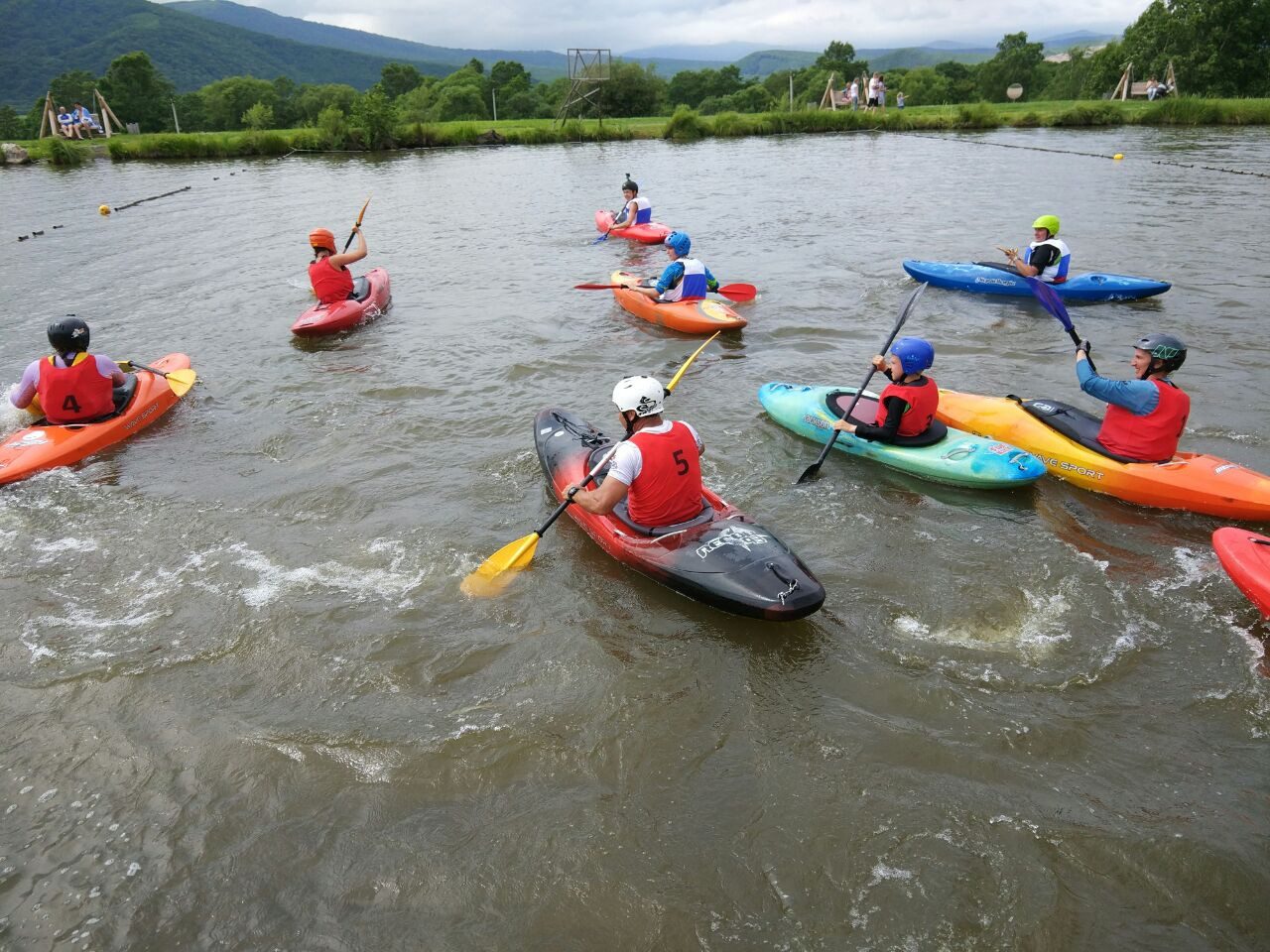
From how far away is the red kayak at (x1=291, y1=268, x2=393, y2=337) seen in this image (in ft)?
32.8

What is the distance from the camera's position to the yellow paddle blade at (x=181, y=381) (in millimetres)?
8148

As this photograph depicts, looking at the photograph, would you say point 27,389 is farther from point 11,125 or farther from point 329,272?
point 11,125

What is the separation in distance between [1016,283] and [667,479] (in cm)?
783

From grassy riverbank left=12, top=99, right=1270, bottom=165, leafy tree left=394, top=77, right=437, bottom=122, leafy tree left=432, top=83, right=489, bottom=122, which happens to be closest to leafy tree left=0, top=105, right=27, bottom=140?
grassy riverbank left=12, top=99, right=1270, bottom=165

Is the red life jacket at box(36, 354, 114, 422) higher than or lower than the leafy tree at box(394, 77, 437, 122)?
lower

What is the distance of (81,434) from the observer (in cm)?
700

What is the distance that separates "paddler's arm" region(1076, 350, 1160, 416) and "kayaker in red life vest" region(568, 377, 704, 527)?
294cm

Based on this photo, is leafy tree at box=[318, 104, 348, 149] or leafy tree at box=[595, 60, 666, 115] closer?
leafy tree at box=[318, 104, 348, 149]

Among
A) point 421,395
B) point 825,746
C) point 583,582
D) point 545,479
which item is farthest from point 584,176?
point 825,746

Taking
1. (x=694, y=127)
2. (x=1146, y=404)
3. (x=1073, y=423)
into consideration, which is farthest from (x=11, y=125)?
(x=1146, y=404)

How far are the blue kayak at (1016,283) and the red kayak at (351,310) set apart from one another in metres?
7.30

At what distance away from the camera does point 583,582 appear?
5.28 meters

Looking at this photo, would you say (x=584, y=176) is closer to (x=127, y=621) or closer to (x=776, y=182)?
(x=776, y=182)

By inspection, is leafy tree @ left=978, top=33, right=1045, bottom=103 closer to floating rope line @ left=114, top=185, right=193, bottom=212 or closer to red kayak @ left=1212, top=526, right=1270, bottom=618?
floating rope line @ left=114, top=185, right=193, bottom=212
